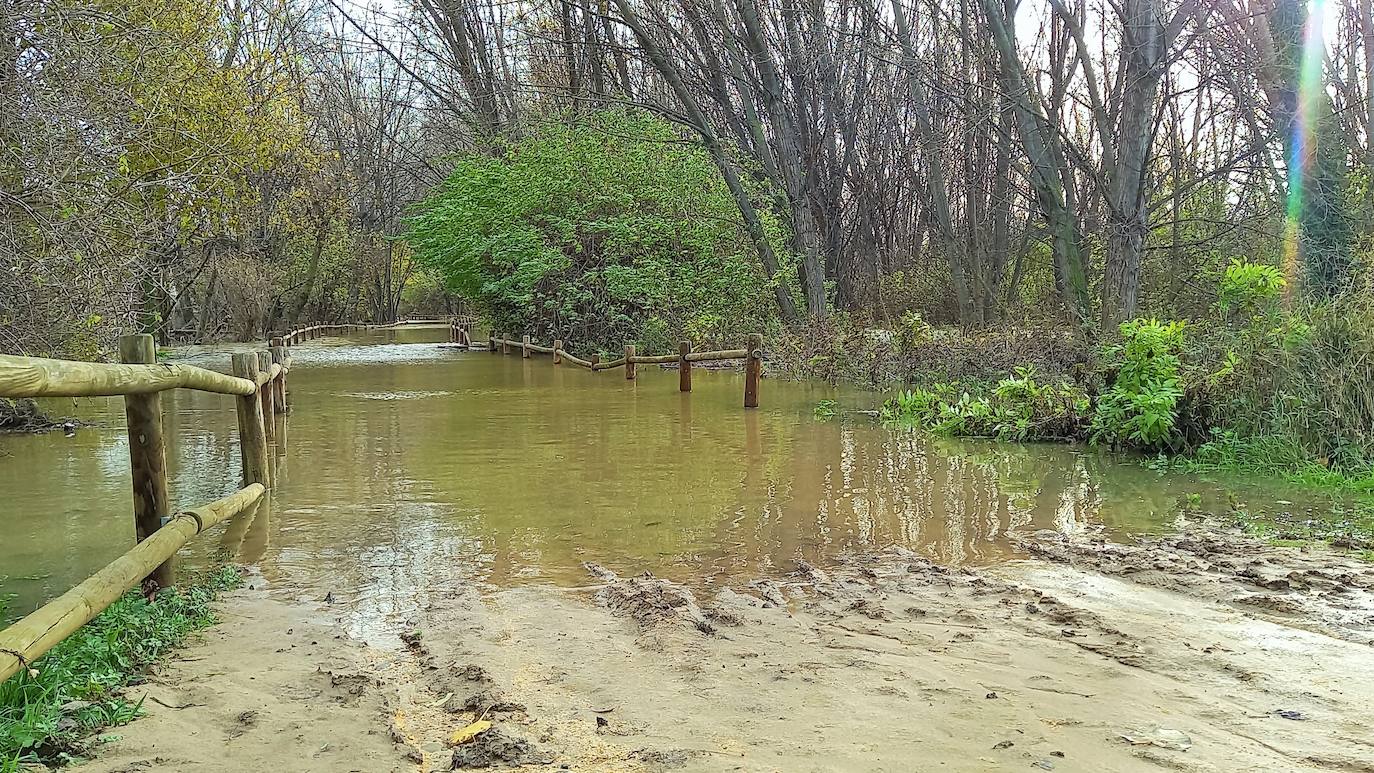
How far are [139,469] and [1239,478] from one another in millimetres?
7772

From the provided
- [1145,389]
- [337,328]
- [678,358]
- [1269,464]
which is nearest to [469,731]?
[1269,464]

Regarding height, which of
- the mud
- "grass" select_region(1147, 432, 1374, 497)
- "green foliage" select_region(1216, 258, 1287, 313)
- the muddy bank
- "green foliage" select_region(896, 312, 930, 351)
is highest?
"green foliage" select_region(1216, 258, 1287, 313)

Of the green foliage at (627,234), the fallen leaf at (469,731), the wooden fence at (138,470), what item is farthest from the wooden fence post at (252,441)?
the green foliage at (627,234)

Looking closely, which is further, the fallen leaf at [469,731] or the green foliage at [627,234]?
the green foliage at [627,234]

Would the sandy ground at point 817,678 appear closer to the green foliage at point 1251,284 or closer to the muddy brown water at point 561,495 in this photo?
the muddy brown water at point 561,495

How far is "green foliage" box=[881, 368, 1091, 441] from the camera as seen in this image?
35.2 ft

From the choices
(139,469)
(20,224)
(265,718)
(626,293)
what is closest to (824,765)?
(265,718)

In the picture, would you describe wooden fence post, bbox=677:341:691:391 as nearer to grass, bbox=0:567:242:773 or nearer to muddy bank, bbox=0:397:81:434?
muddy bank, bbox=0:397:81:434

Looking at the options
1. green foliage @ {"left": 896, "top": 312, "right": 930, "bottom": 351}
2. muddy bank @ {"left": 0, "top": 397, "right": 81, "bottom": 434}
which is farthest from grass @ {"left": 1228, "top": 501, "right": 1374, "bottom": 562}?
muddy bank @ {"left": 0, "top": 397, "right": 81, "bottom": 434}

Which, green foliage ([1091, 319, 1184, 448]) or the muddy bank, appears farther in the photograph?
the muddy bank

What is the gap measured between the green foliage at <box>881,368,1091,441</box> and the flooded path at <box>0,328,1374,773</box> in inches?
26.8

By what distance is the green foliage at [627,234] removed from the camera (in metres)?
22.6

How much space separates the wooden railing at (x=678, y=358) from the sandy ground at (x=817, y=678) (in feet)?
27.5

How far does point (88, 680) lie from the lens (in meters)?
3.72
